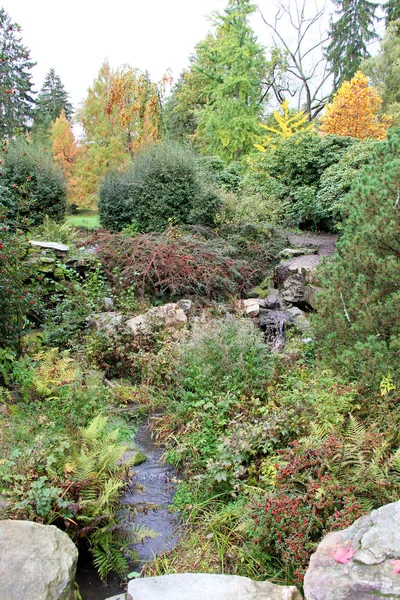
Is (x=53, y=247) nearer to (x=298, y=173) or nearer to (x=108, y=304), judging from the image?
(x=108, y=304)

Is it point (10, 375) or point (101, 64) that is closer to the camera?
point (10, 375)

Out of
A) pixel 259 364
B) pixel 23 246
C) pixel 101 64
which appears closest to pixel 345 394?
pixel 259 364

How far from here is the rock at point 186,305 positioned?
287 inches

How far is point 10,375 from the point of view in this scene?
16.8 ft

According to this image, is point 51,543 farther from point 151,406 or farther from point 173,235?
point 173,235

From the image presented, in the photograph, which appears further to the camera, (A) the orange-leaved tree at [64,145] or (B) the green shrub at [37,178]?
(A) the orange-leaved tree at [64,145]

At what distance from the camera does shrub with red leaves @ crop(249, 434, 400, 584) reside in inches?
104

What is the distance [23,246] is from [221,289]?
3695mm

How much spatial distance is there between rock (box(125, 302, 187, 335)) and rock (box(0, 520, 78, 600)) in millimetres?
3626

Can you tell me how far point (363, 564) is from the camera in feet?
6.81

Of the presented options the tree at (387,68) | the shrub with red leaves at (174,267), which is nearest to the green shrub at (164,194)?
the shrub with red leaves at (174,267)

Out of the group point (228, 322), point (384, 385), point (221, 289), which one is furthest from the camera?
point (221, 289)

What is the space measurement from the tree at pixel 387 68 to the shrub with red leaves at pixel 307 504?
24620 millimetres

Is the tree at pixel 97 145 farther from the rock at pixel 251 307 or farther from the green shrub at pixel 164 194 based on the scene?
the rock at pixel 251 307
